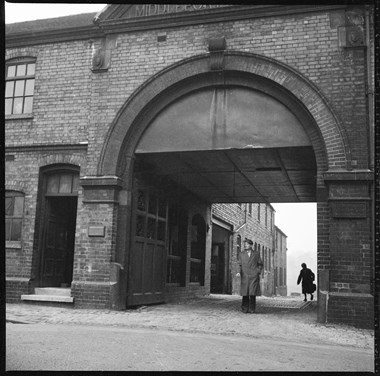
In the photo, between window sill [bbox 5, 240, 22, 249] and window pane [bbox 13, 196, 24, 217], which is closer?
window sill [bbox 5, 240, 22, 249]

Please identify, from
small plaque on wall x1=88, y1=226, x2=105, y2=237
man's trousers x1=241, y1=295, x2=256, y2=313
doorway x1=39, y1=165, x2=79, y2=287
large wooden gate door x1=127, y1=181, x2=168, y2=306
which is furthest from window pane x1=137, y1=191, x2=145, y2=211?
man's trousers x1=241, y1=295, x2=256, y2=313

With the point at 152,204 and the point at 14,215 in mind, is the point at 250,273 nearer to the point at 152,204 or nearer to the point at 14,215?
the point at 152,204

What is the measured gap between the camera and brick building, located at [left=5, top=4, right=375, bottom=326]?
990 cm

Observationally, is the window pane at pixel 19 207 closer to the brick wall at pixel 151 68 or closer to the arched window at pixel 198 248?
the brick wall at pixel 151 68

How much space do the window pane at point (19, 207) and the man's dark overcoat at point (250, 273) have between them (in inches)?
223

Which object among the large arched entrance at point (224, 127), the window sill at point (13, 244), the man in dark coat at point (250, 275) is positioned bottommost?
the man in dark coat at point (250, 275)

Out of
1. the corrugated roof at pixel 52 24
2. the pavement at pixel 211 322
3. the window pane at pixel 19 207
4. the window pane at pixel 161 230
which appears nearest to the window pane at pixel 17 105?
the corrugated roof at pixel 52 24

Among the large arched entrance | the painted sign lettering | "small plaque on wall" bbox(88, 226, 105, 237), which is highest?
the painted sign lettering

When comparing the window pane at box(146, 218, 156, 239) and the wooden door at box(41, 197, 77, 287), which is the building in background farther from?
the wooden door at box(41, 197, 77, 287)

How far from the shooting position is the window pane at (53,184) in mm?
12383

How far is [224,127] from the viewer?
11.0m

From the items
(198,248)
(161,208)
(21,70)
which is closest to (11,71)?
(21,70)

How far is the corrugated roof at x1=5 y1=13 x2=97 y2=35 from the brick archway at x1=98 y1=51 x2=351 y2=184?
2.64m

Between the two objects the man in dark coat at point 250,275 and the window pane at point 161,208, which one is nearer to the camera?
the man in dark coat at point 250,275
